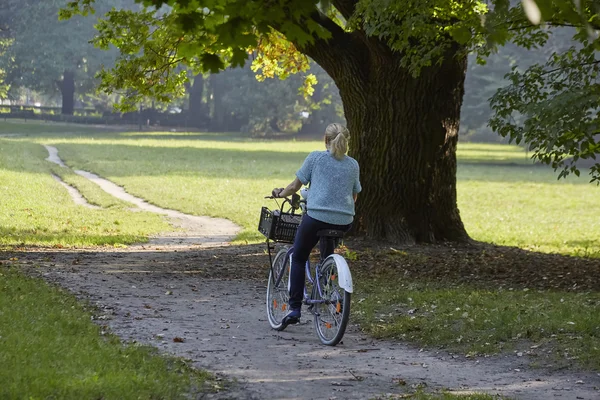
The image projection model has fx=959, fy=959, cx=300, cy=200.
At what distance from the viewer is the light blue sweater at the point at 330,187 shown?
7695mm

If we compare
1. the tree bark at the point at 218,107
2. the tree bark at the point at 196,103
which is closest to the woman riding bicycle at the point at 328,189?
the tree bark at the point at 196,103

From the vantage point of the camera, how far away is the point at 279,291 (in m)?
8.59

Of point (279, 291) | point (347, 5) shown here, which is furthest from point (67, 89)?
point (279, 291)

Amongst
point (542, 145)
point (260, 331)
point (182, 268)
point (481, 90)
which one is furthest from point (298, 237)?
point (481, 90)

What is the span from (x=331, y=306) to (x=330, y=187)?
0.95 m

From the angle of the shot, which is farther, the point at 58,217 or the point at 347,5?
the point at 58,217

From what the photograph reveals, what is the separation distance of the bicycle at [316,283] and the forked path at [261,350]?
0.57ft

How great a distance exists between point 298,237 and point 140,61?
9.25 metres

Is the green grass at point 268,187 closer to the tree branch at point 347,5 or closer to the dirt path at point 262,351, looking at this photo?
the tree branch at point 347,5

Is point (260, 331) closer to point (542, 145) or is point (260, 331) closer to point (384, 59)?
point (542, 145)

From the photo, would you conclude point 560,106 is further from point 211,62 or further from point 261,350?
point 211,62

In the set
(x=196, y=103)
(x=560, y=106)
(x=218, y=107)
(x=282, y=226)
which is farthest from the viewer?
(x=218, y=107)

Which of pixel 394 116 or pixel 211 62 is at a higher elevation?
pixel 211 62

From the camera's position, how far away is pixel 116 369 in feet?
20.2
